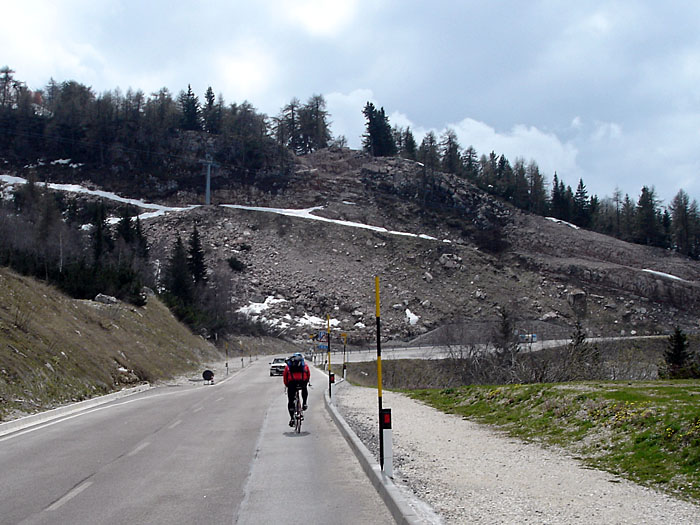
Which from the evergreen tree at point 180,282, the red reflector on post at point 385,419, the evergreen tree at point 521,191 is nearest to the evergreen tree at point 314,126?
the evergreen tree at point 521,191

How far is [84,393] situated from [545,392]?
55.6 feet

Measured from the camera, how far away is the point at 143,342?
130 feet

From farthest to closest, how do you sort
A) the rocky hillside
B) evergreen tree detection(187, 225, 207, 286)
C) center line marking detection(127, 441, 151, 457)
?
1. the rocky hillside
2. evergreen tree detection(187, 225, 207, 286)
3. center line marking detection(127, 441, 151, 457)

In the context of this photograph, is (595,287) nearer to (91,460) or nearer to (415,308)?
(415,308)

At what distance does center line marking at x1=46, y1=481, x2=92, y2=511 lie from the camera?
753 centimetres

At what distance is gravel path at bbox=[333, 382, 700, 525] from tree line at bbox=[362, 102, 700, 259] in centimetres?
11049

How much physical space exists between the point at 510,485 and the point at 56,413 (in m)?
15.0

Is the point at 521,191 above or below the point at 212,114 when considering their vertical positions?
below

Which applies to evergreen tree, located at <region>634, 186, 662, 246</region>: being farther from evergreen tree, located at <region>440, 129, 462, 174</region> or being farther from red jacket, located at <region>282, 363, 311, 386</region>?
red jacket, located at <region>282, 363, 311, 386</region>

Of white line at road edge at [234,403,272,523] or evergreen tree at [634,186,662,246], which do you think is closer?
white line at road edge at [234,403,272,523]

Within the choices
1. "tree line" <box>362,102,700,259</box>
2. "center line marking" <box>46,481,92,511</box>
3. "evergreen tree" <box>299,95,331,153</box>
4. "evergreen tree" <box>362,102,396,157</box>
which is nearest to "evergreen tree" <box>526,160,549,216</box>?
"tree line" <box>362,102,700,259</box>

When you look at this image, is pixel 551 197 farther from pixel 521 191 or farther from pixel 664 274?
pixel 664 274

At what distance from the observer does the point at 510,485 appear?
8.33 meters

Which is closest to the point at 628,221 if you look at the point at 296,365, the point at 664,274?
the point at 664,274
